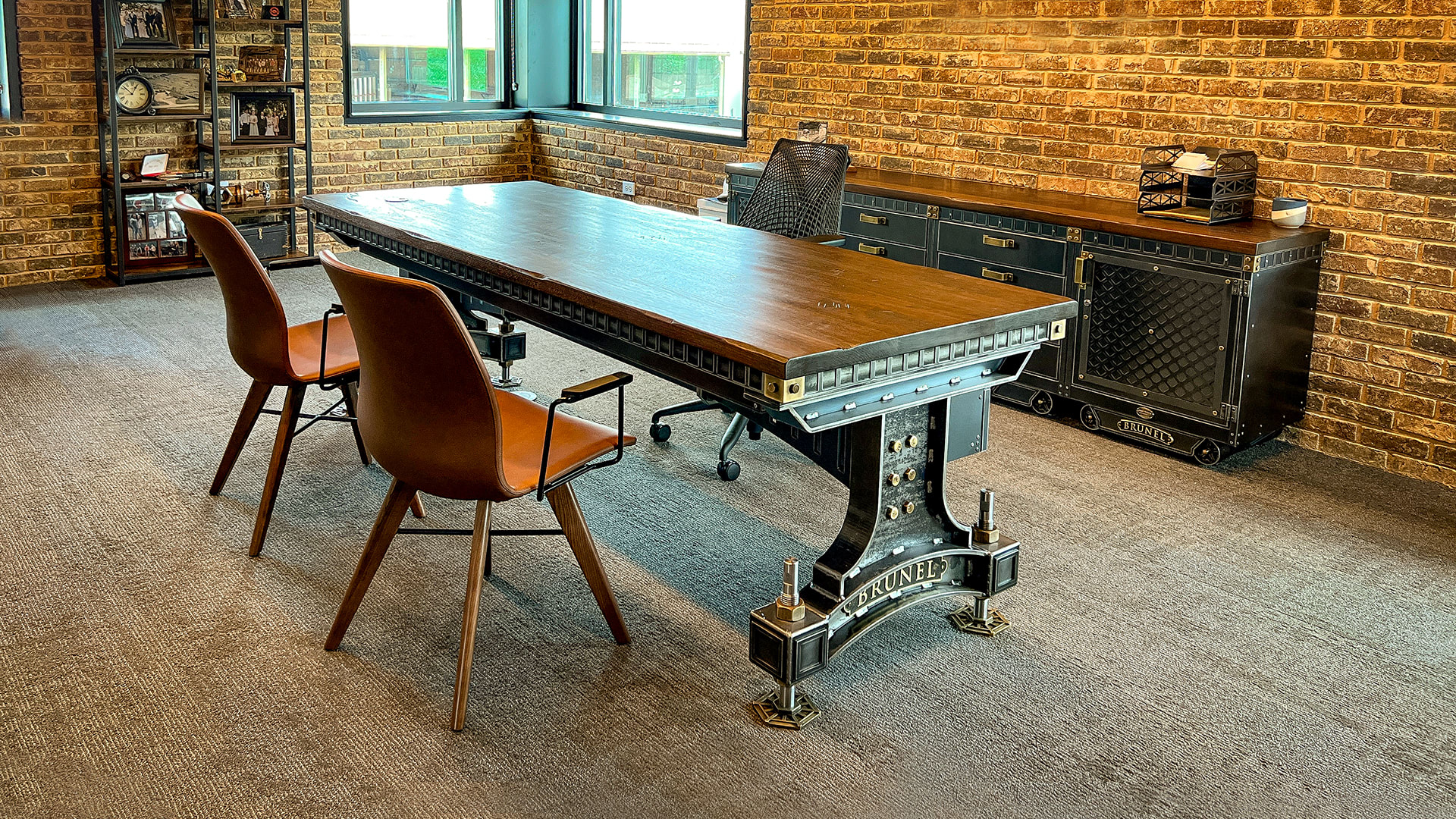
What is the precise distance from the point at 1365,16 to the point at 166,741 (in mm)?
4053

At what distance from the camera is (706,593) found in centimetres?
316

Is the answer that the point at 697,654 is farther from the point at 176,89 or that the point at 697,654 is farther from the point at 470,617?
the point at 176,89

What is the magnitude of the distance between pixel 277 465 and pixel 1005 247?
2730mm

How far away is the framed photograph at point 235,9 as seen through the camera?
6715mm

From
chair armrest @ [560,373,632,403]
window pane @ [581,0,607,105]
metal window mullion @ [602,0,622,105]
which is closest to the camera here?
chair armrest @ [560,373,632,403]

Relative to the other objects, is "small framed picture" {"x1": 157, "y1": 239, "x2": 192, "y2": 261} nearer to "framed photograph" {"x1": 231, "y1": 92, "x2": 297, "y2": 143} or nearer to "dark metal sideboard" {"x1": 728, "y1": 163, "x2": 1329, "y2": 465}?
"framed photograph" {"x1": 231, "y1": 92, "x2": 297, "y2": 143}

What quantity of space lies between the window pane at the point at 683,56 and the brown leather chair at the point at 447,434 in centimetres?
468

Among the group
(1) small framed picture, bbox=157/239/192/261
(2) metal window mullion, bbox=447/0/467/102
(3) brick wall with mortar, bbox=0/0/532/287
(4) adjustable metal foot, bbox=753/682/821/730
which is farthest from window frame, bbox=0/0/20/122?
(4) adjustable metal foot, bbox=753/682/821/730

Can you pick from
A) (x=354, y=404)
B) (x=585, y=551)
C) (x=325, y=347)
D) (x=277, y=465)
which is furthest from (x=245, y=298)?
(x=585, y=551)

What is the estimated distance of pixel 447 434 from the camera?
8.09 ft

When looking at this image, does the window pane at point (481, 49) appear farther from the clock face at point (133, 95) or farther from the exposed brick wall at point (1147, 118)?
the clock face at point (133, 95)

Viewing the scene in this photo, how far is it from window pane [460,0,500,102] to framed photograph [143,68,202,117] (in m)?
1.97

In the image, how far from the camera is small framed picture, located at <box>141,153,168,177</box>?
657 cm

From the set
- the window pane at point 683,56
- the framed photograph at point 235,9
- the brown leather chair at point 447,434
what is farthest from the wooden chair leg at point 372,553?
the framed photograph at point 235,9
